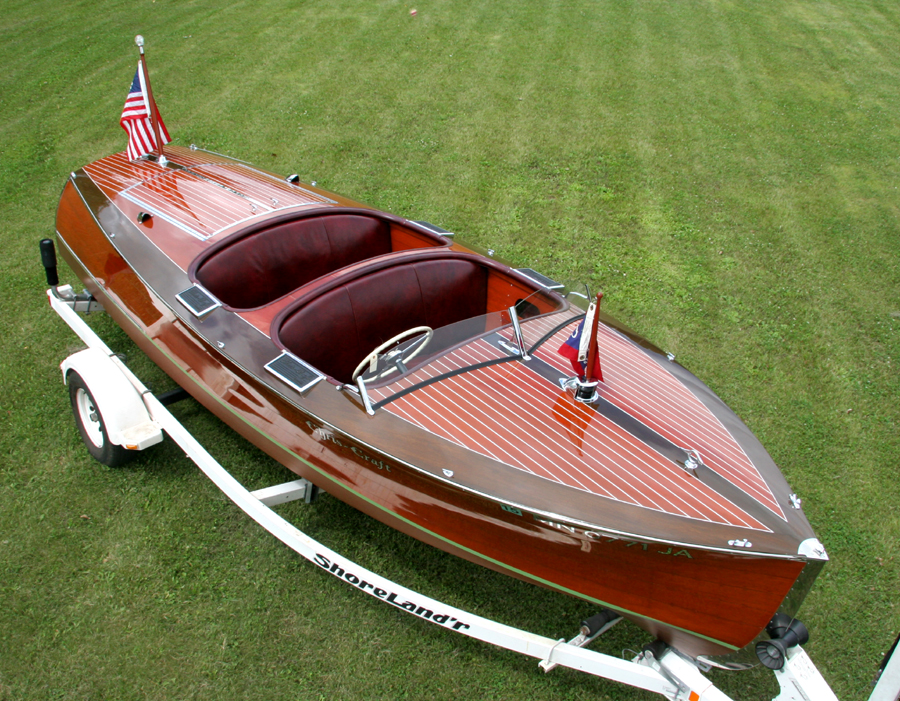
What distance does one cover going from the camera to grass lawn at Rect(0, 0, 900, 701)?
3012 mm

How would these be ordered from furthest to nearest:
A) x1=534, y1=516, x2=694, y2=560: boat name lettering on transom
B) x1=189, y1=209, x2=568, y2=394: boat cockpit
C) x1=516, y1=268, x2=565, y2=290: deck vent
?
x1=516, y1=268, x2=565, y2=290: deck vent
x1=189, y1=209, x2=568, y2=394: boat cockpit
x1=534, y1=516, x2=694, y2=560: boat name lettering on transom

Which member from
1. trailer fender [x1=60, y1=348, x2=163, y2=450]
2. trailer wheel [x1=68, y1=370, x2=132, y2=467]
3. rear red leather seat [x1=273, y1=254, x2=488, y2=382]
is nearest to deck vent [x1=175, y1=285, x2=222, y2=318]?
rear red leather seat [x1=273, y1=254, x2=488, y2=382]

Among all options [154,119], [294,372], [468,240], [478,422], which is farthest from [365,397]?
[468,240]

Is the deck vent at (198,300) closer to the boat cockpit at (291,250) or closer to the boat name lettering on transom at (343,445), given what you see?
the boat cockpit at (291,250)

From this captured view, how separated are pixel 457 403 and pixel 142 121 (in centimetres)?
330

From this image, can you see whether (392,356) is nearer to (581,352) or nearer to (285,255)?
(581,352)

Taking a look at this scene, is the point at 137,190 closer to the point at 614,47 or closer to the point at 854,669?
the point at 854,669

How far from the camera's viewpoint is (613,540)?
8.20 ft

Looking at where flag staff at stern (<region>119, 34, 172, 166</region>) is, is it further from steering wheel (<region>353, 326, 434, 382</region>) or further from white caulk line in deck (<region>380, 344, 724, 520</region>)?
white caulk line in deck (<region>380, 344, 724, 520</region>)

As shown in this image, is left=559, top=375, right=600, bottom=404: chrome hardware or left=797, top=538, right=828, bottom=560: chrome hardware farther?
left=559, top=375, right=600, bottom=404: chrome hardware

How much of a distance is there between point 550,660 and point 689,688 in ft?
1.74

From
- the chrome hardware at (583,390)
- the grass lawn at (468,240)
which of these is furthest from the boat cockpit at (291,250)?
the chrome hardware at (583,390)

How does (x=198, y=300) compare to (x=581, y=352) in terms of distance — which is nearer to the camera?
(x=581, y=352)

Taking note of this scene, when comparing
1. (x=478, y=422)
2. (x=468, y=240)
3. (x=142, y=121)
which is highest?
(x=142, y=121)
